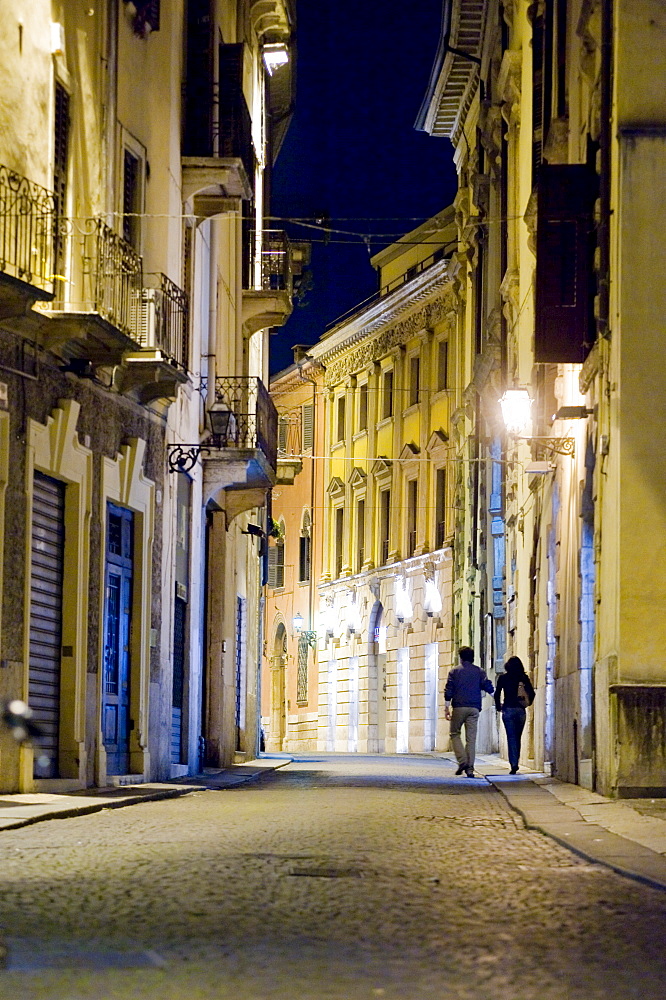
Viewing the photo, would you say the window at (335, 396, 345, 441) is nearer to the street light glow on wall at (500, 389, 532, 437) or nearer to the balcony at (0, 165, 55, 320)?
the street light glow on wall at (500, 389, 532, 437)

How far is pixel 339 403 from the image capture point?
2336 inches

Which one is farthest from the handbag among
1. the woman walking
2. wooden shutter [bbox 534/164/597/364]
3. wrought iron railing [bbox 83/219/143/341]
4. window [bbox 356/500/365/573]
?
window [bbox 356/500/365/573]

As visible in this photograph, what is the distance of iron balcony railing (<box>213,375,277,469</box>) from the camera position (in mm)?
25172

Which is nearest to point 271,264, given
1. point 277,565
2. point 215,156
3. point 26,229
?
point 215,156

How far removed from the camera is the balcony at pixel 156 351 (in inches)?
757

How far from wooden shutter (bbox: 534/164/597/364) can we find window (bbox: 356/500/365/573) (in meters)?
37.7

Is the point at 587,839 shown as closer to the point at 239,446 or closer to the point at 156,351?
the point at 156,351

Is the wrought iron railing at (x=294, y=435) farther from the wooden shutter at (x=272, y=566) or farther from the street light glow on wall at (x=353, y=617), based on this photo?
the street light glow on wall at (x=353, y=617)

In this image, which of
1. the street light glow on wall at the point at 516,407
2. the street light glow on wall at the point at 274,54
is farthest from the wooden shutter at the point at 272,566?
the street light glow on wall at the point at 516,407

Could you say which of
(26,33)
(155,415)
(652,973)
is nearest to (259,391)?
(155,415)

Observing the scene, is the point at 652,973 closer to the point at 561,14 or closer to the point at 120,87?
the point at 120,87

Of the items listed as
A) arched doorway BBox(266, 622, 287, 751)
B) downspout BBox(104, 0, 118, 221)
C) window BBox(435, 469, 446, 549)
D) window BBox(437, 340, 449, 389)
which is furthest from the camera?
arched doorway BBox(266, 622, 287, 751)

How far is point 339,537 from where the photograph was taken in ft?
194

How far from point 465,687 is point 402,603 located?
28.4 meters
